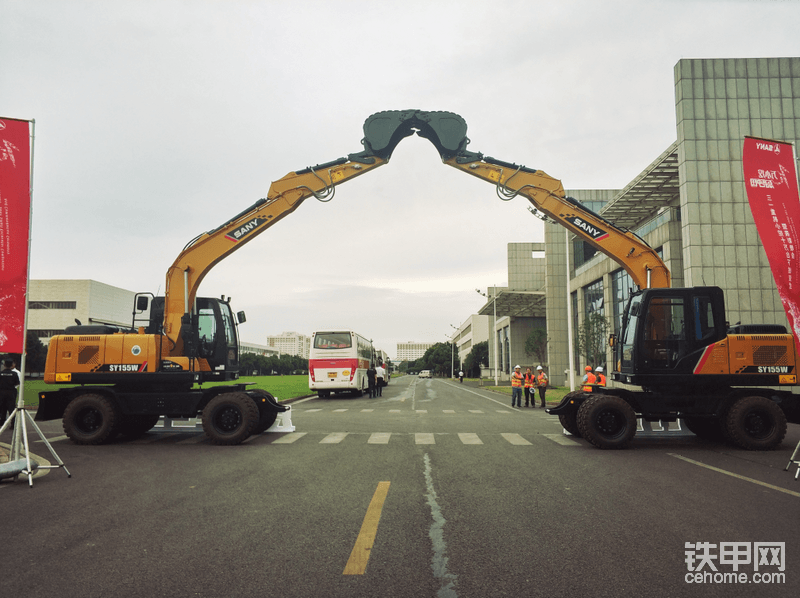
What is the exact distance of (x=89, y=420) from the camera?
11.6m

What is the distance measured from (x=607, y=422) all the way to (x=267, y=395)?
7.03 m

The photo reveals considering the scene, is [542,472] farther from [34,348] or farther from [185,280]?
[34,348]

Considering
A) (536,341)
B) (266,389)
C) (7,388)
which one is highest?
(536,341)

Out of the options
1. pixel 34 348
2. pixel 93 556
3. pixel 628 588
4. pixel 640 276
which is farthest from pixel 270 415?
pixel 34 348

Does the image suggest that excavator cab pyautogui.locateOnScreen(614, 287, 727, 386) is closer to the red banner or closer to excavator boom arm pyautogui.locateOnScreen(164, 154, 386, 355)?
excavator boom arm pyautogui.locateOnScreen(164, 154, 386, 355)

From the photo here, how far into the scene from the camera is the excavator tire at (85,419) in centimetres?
Result: 1135

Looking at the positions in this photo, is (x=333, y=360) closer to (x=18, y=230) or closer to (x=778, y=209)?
(x=18, y=230)

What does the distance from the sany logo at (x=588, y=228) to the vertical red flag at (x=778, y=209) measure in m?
4.58

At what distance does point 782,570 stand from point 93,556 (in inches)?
214

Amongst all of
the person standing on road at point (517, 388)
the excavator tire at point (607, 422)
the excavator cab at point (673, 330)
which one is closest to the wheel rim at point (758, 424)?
the excavator cab at point (673, 330)

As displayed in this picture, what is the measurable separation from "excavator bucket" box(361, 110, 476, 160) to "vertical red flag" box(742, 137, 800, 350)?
6615mm

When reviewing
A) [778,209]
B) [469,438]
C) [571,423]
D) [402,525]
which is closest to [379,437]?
[469,438]

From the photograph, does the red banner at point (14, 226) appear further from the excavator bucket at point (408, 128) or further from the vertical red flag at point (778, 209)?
the vertical red flag at point (778, 209)

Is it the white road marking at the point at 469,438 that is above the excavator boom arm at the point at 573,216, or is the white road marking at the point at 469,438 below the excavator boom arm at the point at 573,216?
below
